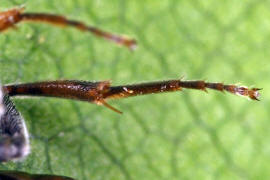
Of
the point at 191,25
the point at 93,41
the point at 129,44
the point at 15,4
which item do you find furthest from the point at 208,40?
the point at 15,4

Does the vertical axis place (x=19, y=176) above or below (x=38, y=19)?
below

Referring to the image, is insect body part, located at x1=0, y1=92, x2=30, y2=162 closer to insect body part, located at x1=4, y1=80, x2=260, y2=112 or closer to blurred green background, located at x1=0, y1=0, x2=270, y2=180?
insect body part, located at x1=4, y1=80, x2=260, y2=112

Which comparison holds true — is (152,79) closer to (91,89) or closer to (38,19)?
(91,89)

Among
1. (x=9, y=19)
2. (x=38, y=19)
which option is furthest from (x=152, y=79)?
(x=9, y=19)

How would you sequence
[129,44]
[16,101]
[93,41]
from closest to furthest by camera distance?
[129,44], [16,101], [93,41]

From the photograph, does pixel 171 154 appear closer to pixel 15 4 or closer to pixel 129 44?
pixel 129 44

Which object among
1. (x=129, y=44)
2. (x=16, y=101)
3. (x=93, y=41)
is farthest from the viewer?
(x=93, y=41)
